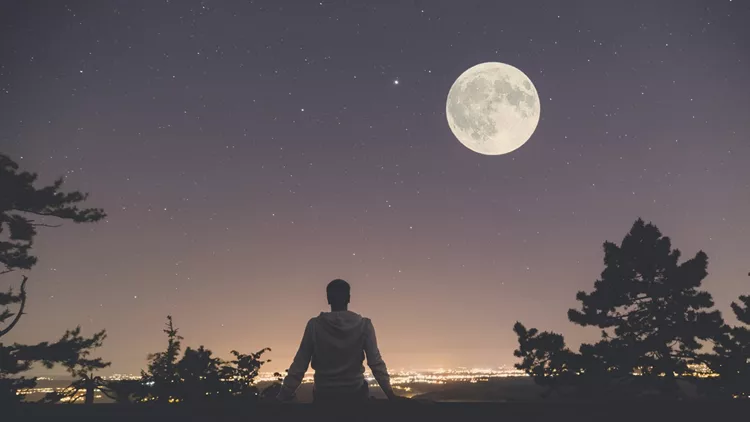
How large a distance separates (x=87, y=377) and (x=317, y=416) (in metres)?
22.7

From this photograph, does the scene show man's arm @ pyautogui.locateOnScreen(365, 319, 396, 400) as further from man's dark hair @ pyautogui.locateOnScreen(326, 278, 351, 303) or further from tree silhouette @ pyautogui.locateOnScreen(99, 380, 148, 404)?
tree silhouette @ pyautogui.locateOnScreen(99, 380, 148, 404)

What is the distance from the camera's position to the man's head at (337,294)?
16.6 ft

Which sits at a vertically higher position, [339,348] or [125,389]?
[125,389]

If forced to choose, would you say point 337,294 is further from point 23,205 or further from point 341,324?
point 23,205

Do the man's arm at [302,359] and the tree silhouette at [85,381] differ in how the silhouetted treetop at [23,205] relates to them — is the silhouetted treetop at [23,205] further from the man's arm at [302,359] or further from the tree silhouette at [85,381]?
the man's arm at [302,359]

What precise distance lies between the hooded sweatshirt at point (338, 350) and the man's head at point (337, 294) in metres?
0.09

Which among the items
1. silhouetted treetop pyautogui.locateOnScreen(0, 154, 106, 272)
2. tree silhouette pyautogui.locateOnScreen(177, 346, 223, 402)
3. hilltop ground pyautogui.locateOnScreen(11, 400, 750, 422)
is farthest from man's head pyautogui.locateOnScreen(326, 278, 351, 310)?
tree silhouette pyautogui.locateOnScreen(177, 346, 223, 402)

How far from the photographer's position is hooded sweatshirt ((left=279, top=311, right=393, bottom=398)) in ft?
16.1

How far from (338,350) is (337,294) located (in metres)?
0.49

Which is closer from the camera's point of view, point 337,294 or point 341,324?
point 341,324

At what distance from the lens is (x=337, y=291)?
16.6ft

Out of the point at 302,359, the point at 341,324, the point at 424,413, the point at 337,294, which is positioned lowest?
the point at 424,413

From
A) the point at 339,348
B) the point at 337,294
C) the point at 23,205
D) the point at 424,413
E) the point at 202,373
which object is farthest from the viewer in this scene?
the point at 202,373

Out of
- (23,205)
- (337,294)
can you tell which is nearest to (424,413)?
(337,294)
